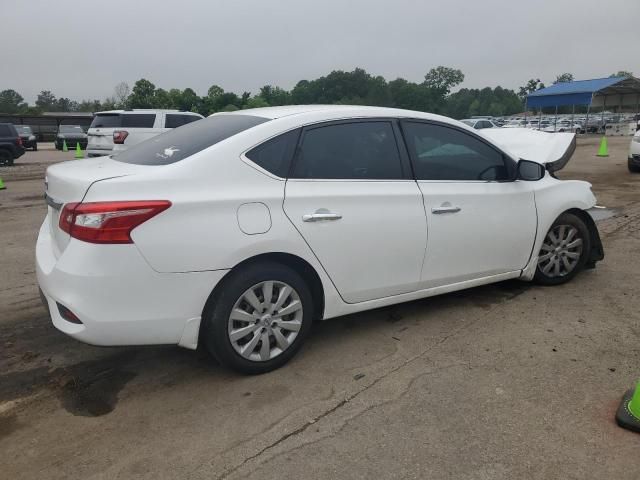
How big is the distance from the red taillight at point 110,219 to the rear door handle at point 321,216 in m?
0.86

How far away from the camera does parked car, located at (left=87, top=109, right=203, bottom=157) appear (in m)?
14.6

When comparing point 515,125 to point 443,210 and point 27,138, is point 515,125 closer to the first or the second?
point 27,138

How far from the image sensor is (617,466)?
2.40 meters

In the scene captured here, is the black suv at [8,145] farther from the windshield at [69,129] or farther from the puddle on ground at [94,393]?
the puddle on ground at [94,393]

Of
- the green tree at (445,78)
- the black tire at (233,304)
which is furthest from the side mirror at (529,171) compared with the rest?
the green tree at (445,78)

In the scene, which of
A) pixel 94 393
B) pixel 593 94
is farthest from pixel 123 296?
pixel 593 94

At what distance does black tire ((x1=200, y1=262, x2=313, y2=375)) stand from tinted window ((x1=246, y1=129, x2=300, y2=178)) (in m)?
0.58

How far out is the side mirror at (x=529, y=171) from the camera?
427 cm

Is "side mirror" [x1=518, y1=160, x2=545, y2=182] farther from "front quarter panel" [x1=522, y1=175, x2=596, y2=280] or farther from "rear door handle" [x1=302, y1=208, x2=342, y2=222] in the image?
"rear door handle" [x1=302, y1=208, x2=342, y2=222]

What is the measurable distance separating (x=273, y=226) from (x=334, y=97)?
3076 inches

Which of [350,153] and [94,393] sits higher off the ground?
[350,153]

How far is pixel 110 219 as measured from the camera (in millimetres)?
2682

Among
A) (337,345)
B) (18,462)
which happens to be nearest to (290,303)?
(337,345)

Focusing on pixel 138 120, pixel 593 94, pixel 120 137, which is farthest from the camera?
pixel 593 94
